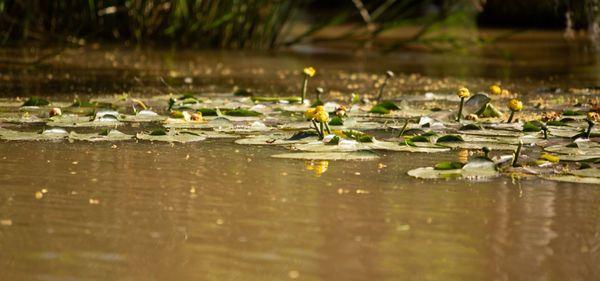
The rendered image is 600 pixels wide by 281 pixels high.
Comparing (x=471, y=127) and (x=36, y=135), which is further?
(x=471, y=127)

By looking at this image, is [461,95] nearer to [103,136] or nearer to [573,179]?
[573,179]

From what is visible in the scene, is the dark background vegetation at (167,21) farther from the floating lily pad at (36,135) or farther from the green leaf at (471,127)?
the floating lily pad at (36,135)

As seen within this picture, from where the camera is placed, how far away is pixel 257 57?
6902mm

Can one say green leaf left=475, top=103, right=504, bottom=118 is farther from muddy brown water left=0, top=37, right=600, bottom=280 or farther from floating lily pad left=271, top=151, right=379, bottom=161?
floating lily pad left=271, top=151, right=379, bottom=161

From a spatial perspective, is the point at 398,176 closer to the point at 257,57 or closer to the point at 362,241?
the point at 362,241

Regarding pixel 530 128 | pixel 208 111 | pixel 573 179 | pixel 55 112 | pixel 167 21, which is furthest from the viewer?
pixel 167 21

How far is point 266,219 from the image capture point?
217 centimetres

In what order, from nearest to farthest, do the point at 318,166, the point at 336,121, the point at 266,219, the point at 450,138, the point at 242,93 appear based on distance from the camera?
the point at 266,219, the point at 318,166, the point at 450,138, the point at 336,121, the point at 242,93

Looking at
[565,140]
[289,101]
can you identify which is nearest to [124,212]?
[565,140]

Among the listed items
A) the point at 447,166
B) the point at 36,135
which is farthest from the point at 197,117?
the point at 447,166

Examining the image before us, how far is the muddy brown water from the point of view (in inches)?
71.7

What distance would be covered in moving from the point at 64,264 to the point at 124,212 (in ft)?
1.32

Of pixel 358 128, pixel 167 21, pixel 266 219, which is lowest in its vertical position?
pixel 266 219

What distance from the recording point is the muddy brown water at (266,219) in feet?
5.98
